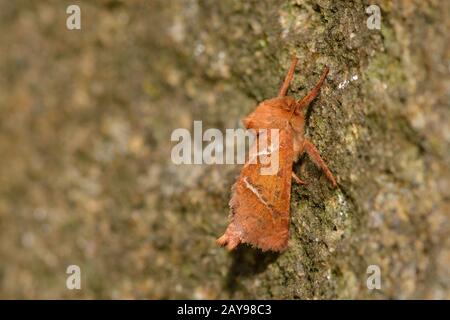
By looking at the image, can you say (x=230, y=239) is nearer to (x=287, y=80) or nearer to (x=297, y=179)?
(x=297, y=179)

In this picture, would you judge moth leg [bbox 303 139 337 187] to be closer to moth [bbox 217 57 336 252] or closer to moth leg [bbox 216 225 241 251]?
moth [bbox 217 57 336 252]

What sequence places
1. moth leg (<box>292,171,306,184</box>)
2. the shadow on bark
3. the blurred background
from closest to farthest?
1. the blurred background
2. moth leg (<box>292,171,306,184</box>)
3. the shadow on bark

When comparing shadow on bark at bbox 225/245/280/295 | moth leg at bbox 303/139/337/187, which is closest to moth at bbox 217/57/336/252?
moth leg at bbox 303/139/337/187

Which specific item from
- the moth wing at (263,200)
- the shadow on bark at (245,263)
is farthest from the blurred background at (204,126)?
the moth wing at (263,200)

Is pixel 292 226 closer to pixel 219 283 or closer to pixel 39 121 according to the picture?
pixel 219 283

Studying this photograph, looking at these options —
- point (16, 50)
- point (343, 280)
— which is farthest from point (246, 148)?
point (16, 50)

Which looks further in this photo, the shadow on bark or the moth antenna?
the shadow on bark
